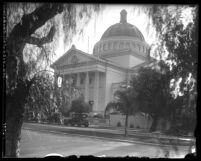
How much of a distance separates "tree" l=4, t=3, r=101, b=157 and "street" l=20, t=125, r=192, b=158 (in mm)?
342

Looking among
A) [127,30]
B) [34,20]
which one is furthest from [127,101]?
[34,20]

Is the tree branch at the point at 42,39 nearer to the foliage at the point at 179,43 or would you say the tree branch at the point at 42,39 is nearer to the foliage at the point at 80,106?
the foliage at the point at 80,106

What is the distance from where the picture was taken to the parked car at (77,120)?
4187 millimetres

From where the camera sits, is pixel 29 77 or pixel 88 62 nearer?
pixel 29 77

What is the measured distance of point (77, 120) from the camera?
442 cm

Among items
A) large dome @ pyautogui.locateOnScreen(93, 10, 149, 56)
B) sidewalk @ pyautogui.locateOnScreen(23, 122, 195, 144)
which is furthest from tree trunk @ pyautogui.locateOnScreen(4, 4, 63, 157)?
large dome @ pyautogui.locateOnScreen(93, 10, 149, 56)

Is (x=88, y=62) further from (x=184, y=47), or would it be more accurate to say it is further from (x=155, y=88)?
(x=184, y=47)

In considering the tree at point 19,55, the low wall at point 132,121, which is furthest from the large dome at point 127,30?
the low wall at point 132,121

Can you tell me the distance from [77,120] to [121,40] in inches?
134

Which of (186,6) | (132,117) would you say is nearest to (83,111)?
(132,117)

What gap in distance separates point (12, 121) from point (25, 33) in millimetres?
1304

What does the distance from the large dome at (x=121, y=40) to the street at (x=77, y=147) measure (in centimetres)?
149

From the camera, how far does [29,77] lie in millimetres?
3588

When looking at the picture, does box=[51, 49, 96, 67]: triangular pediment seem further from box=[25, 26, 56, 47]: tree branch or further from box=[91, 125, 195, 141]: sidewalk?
box=[91, 125, 195, 141]: sidewalk
